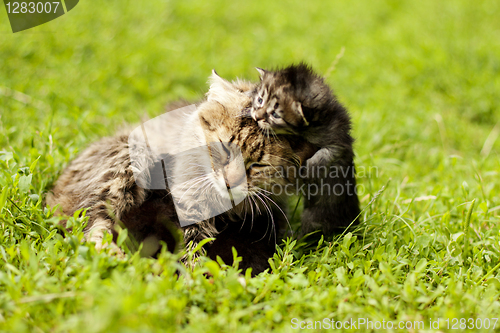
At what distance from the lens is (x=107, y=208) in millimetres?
2412

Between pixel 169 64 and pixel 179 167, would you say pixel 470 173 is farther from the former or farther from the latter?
pixel 169 64

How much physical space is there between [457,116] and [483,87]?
24.5 inches

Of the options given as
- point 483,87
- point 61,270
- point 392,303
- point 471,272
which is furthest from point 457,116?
point 61,270

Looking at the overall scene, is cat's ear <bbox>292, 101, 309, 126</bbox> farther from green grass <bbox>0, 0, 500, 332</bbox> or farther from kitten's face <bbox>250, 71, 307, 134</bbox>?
green grass <bbox>0, 0, 500, 332</bbox>

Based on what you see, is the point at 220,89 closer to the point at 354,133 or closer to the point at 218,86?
the point at 218,86

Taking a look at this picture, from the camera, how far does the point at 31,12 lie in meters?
4.34

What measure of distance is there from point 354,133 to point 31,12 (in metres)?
4.04

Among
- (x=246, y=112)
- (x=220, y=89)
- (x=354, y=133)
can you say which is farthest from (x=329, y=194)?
(x=354, y=133)

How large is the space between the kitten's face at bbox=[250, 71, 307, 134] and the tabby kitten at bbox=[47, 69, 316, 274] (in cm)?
15

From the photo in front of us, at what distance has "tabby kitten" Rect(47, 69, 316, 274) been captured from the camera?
2346mm

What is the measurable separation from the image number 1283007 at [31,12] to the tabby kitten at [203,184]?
2688 mm

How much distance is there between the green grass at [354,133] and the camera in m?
1.74
